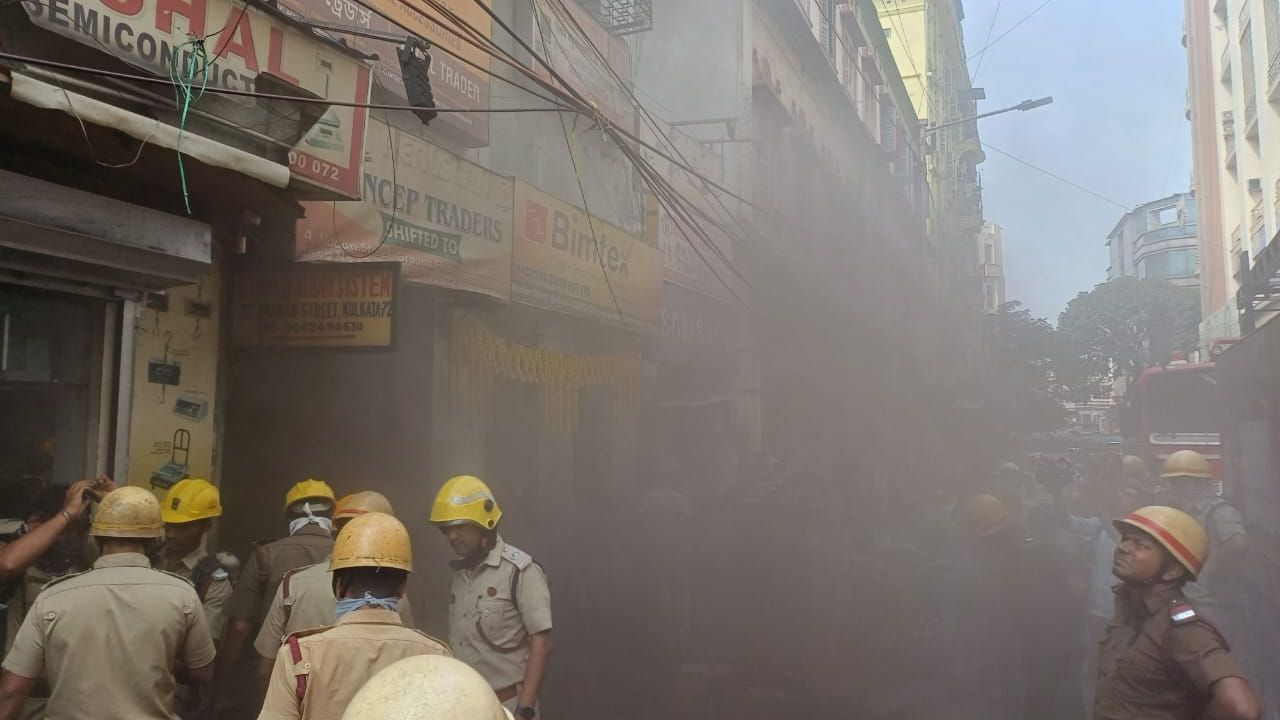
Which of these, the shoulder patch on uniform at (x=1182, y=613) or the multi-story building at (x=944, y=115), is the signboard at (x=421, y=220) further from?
the multi-story building at (x=944, y=115)

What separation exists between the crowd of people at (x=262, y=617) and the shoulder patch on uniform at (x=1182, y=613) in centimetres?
244

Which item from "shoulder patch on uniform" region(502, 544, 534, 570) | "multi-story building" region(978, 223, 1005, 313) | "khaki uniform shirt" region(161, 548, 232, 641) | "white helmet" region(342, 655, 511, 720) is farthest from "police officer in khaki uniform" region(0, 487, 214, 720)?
"multi-story building" region(978, 223, 1005, 313)

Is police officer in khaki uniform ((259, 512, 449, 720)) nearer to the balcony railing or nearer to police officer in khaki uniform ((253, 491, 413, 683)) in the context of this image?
police officer in khaki uniform ((253, 491, 413, 683))

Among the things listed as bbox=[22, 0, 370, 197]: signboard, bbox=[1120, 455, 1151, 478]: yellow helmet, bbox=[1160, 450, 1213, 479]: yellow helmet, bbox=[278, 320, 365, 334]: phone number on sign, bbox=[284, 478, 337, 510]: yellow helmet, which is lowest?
bbox=[1120, 455, 1151, 478]: yellow helmet

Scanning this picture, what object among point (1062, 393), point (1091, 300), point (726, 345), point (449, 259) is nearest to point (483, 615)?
point (449, 259)

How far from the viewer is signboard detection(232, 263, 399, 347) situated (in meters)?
5.59

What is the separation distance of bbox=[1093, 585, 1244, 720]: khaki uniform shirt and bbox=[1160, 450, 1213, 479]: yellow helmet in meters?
3.37

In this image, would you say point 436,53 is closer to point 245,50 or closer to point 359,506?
point 245,50

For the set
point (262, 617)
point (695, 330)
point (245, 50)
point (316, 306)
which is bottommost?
point (262, 617)

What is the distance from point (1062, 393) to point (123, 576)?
48.9 meters

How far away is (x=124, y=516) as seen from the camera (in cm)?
315

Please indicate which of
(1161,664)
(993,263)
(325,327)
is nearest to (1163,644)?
(1161,664)

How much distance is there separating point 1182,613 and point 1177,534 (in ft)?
1.06

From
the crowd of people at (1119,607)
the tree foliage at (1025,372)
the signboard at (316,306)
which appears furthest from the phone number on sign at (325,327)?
the tree foliage at (1025,372)
